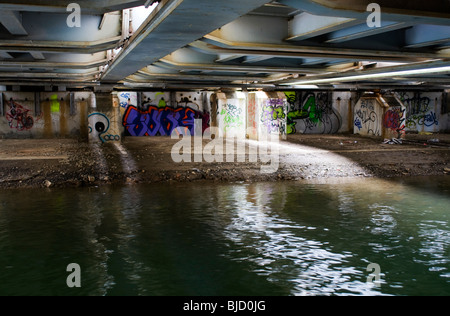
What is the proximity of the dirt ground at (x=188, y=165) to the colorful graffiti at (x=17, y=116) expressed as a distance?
19.3 feet

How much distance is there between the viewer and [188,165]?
48.3 feet

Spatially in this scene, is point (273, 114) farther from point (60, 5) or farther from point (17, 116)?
point (60, 5)

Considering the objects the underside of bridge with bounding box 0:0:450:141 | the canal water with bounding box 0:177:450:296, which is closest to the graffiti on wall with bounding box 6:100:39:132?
the underside of bridge with bounding box 0:0:450:141

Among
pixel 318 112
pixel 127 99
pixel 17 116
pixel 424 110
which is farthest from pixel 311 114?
pixel 17 116

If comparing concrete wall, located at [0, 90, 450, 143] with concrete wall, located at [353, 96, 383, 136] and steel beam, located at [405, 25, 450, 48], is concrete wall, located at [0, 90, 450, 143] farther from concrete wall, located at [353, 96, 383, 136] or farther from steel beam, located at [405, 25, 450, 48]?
steel beam, located at [405, 25, 450, 48]

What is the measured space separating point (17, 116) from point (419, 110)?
84.7 ft

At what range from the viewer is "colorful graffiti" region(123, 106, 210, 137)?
26.3 metres

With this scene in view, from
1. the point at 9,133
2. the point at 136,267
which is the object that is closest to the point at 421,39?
the point at 136,267

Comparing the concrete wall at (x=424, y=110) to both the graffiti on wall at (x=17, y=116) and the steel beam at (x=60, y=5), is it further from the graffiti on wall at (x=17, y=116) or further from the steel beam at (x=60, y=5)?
the steel beam at (x=60, y=5)

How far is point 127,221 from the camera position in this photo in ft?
29.1

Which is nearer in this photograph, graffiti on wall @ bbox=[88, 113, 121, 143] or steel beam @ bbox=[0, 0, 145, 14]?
steel beam @ bbox=[0, 0, 145, 14]

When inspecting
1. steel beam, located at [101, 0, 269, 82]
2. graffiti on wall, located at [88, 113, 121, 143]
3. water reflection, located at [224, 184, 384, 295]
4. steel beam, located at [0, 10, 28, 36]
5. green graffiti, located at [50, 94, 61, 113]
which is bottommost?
water reflection, located at [224, 184, 384, 295]

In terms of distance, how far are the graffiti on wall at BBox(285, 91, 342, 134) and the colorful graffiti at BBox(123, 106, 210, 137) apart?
5.64 meters
